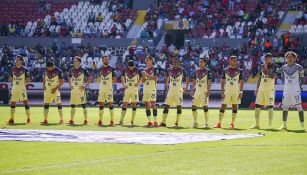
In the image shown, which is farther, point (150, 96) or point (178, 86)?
point (150, 96)

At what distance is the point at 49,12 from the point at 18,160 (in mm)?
42442

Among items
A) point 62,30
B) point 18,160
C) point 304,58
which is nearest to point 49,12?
point 62,30

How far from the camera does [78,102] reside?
26.3 meters

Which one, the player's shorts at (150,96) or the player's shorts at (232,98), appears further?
the player's shorts at (150,96)

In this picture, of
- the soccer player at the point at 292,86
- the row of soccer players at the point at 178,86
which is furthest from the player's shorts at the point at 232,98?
the soccer player at the point at 292,86

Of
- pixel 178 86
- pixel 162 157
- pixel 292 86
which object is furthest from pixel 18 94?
pixel 162 157

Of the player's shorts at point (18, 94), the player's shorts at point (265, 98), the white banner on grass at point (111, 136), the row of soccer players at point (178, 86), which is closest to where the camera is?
the white banner on grass at point (111, 136)

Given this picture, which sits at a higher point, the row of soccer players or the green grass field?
the row of soccer players

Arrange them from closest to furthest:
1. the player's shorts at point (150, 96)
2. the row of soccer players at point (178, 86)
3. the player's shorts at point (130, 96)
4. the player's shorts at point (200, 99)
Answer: the row of soccer players at point (178, 86)
the player's shorts at point (200, 99)
the player's shorts at point (150, 96)
the player's shorts at point (130, 96)

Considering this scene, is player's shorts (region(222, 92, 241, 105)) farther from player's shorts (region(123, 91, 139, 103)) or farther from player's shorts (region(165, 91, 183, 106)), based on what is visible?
player's shorts (region(123, 91, 139, 103))

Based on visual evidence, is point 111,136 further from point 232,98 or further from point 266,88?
point 266,88

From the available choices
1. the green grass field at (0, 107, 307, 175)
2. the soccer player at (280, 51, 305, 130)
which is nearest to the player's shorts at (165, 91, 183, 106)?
the soccer player at (280, 51, 305, 130)

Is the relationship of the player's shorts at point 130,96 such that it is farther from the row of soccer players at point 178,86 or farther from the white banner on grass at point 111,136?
the white banner on grass at point 111,136

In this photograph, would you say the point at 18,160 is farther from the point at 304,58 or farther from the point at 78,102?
the point at 304,58
